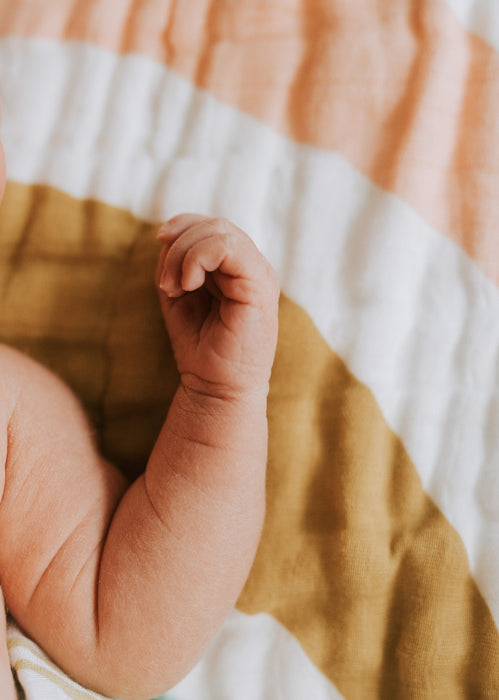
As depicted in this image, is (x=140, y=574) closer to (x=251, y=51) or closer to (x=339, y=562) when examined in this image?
(x=339, y=562)

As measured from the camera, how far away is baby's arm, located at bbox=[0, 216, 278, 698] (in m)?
0.66

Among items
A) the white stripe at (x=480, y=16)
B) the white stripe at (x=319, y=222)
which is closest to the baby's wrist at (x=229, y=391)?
the white stripe at (x=319, y=222)

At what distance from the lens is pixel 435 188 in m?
0.77

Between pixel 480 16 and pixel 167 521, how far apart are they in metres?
0.61

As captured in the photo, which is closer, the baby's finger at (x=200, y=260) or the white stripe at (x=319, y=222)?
the baby's finger at (x=200, y=260)

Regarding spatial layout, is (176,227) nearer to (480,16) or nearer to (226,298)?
(226,298)

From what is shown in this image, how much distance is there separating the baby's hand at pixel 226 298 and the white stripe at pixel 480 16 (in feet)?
1.19

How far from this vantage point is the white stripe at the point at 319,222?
2.36 ft

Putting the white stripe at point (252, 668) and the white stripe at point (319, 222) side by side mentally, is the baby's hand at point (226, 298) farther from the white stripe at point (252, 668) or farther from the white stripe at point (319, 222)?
the white stripe at point (252, 668)

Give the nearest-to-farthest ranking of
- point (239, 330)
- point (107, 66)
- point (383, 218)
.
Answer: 1. point (239, 330)
2. point (383, 218)
3. point (107, 66)

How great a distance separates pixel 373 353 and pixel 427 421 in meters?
0.08

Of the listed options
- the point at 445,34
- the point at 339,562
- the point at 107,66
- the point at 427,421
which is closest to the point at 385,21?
the point at 445,34

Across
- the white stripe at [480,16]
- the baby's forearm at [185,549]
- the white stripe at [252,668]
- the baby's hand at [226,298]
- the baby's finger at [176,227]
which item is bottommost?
the white stripe at [252,668]

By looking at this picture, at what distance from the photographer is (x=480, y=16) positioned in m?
0.80
